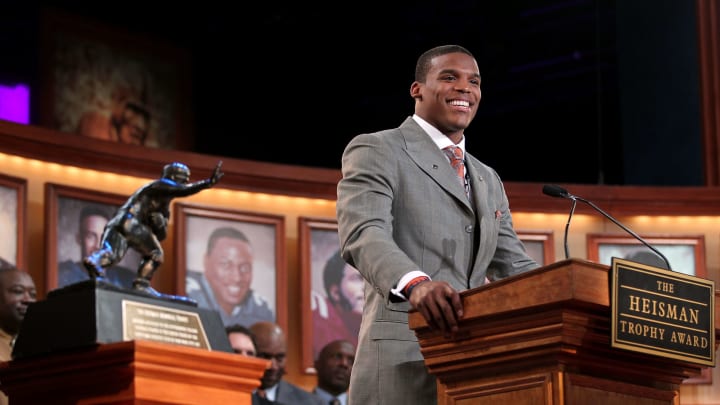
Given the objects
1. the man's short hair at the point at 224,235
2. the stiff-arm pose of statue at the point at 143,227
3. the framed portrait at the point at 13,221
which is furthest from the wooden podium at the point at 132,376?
the man's short hair at the point at 224,235

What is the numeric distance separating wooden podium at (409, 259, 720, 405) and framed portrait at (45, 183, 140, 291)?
15.3 ft

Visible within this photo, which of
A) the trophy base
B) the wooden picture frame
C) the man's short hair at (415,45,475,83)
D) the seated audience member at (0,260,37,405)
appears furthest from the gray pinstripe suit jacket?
the wooden picture frame

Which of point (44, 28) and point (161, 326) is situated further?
point (44, 28)

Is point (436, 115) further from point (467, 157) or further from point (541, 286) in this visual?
point (541, 286)

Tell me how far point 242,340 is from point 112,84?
4479 millimetres

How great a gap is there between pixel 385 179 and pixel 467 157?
0.31m

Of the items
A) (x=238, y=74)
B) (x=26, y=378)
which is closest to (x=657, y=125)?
(x=238, y=74)

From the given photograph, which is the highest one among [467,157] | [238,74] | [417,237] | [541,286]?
[238,74]

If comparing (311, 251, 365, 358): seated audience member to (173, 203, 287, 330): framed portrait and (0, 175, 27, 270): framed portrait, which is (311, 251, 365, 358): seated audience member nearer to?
(173, 203, 287, 330): framed portrait

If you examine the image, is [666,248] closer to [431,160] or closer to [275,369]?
[275,369]

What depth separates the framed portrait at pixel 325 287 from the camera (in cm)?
803

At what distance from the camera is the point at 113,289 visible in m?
4.84

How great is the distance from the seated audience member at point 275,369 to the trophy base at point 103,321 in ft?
7.25

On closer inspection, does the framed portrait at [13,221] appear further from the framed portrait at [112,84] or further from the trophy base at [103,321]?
the framed portrait at [112,84]
